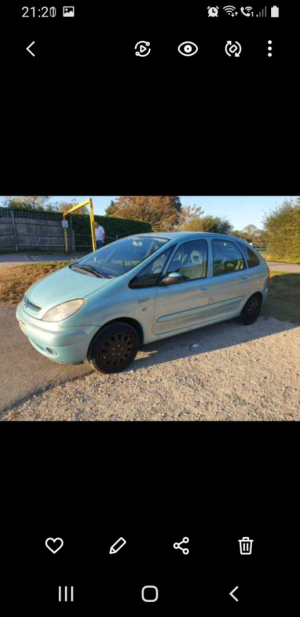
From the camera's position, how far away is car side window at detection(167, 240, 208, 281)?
133 inches

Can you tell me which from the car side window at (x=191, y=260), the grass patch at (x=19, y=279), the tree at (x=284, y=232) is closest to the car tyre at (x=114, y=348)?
the car side window at (x=191, y=260)

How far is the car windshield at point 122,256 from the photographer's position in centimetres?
321

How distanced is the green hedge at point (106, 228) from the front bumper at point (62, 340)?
44.8 feet

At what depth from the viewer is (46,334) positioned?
8.53 feet

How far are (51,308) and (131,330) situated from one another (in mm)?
866

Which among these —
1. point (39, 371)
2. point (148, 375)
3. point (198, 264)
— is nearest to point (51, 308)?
point (39, 371)

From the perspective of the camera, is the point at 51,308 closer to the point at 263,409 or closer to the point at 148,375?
the point at 148,375

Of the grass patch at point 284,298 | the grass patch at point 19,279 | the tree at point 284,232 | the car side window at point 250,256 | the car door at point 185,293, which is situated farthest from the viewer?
the tree at point 284,232

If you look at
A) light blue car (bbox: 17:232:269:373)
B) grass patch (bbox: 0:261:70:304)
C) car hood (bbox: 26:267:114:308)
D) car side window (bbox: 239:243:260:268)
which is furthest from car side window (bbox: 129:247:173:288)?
grass patch (bbox: 0:261:70:304)

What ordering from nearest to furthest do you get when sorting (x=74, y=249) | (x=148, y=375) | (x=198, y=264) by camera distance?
(x=148, y=375) → (x=198, y=264) → (x=74, y=249)

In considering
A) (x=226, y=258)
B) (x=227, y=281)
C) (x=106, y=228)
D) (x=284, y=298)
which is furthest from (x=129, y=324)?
(x=106, y=228)

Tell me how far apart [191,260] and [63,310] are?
1.80m

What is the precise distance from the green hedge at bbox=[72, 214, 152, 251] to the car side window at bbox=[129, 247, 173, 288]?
1328 cm

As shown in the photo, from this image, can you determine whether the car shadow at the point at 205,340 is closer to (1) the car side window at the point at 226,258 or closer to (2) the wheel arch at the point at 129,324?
(2) the wheel arch at the point at 129,324
